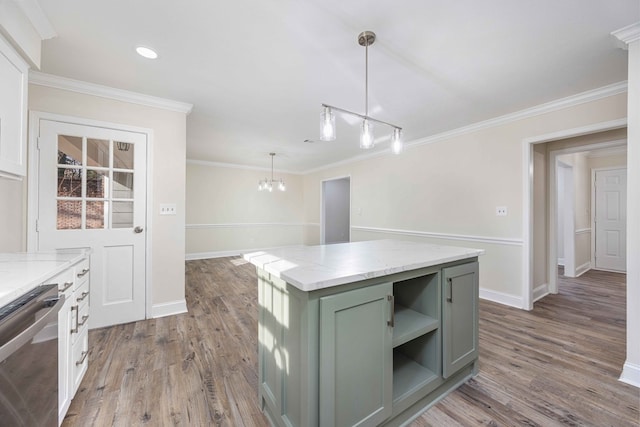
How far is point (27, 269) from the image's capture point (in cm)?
125

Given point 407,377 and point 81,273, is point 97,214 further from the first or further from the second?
point 407,377

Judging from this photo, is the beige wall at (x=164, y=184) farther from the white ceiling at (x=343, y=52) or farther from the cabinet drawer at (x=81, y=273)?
the cabinet drawer at (x=81, y=273)

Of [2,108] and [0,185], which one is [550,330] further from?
[0,185]

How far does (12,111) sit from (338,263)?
2.15 m

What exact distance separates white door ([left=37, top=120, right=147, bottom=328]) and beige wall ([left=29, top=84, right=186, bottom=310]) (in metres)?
0.10

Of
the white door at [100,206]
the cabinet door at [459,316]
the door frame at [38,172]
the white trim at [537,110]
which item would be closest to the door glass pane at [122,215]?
the white door at [100,206]

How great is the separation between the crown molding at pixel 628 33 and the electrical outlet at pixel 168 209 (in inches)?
155

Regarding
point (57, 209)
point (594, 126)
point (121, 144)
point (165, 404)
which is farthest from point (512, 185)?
point (57, 209)

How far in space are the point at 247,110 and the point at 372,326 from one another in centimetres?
276

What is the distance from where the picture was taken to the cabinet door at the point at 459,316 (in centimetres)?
163

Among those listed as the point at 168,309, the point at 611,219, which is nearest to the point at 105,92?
the point at 168,309

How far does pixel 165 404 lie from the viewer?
1575 mm

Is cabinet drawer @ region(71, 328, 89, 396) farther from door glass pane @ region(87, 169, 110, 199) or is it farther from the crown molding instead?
the crown molding

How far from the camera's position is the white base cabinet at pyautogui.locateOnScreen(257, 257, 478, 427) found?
111 centimetres
